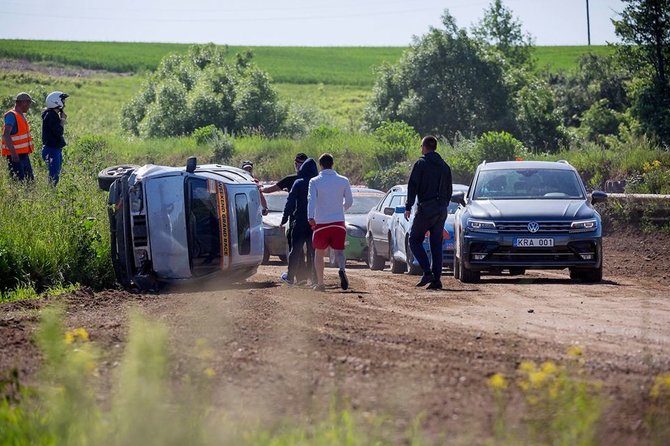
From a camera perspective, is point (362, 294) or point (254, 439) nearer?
point (254, 439)

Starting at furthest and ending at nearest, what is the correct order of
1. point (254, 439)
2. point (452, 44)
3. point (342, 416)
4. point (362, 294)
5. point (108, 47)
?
point (108, 47)
point (452, 44)
point (362, 294)
point (342, 416)
point (254, 439)

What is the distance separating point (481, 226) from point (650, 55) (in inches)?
1130


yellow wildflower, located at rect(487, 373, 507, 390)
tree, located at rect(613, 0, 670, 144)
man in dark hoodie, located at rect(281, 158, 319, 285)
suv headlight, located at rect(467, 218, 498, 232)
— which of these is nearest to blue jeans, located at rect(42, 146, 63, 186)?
man in dark hoodie, located at rect(281, 158, 319, 285)

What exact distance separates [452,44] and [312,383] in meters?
48.4

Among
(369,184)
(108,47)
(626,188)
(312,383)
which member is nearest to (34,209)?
(312,383)

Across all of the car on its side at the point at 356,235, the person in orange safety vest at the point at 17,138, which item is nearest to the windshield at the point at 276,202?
the car on its side at the point at 356,235

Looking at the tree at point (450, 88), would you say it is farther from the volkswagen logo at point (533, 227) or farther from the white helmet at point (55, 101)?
the volkswagen logo at point (533, 227)

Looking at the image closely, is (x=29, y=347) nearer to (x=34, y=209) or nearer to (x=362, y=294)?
(x=362, y=294)

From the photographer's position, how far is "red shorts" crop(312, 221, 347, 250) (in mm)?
17047

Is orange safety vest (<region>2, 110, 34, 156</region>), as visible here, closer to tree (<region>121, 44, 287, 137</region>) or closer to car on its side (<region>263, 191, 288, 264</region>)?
car on its side (<region>263, 191, 288, 264</region>)

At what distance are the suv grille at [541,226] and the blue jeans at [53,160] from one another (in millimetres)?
7356

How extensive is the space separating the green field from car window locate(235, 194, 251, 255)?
261ft

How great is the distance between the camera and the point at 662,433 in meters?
6.79

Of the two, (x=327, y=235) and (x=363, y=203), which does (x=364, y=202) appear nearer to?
(x=363, y=203)
